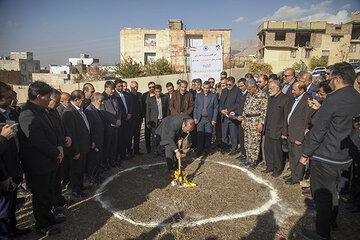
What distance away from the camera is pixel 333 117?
3014 mm

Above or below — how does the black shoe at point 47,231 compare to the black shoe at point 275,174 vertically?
below

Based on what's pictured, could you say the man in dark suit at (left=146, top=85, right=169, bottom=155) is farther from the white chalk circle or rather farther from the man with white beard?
the man with white beard

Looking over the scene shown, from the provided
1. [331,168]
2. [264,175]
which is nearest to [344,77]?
[331,168]

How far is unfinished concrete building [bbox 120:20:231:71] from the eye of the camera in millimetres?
36375

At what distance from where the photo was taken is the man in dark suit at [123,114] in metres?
6.57

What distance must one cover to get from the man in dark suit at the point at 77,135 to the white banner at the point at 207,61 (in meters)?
6.43

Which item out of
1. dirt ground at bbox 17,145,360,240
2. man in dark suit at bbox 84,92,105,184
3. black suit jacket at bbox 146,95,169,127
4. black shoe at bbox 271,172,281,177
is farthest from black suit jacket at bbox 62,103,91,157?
black shoe at bbox 271,172,281,177

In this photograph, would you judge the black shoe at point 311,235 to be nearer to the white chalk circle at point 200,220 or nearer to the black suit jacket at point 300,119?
the white chalk circle at point 200,220

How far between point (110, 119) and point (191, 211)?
3.07 meters

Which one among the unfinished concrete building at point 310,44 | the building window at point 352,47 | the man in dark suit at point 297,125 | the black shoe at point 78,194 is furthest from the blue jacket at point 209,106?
the building window at point 352,47

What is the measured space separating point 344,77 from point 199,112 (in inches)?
172

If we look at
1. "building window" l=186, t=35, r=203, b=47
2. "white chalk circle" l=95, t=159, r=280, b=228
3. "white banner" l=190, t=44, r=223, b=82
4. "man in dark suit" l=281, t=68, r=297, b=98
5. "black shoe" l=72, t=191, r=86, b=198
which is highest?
"building window" l=186, t=35, r=203, b=47

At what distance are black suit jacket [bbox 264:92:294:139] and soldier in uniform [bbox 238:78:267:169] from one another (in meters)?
0.36

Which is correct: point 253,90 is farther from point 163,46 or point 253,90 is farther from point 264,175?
point 163,46
